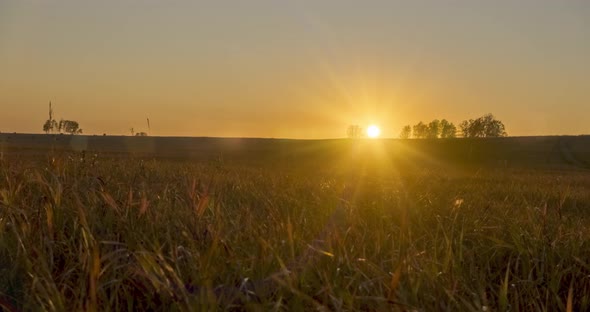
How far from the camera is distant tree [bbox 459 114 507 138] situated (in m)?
98.5

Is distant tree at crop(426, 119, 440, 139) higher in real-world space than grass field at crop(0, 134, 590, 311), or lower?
higher

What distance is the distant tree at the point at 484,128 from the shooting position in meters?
98.5

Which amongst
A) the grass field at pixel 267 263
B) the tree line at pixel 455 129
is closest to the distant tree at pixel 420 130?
the tree line at pixel 455 129

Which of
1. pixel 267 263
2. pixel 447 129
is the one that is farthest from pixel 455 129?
pixel 267 263

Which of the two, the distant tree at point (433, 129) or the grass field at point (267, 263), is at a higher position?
the distant tree at point (433, 129)

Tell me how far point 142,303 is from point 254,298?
0.47 meters

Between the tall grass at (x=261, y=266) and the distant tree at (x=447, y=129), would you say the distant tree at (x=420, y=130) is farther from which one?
the tall grass at (x=261, y=266)

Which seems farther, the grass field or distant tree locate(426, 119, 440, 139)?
distant tree locate(426, 119, 440, 139)

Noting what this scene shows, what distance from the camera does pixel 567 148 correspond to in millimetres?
52875

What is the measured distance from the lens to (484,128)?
336ft

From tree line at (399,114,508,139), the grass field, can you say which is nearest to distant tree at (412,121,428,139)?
tree line at (399,114,508,139)

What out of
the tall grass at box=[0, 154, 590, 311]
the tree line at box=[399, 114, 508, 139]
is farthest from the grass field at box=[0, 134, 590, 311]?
the tree line at box=[399, 114, 508, 139]

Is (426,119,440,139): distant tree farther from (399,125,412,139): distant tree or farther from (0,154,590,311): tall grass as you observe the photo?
(0,154,590,311): tall grass

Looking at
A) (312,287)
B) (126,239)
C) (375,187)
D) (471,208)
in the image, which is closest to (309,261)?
(312,287)
